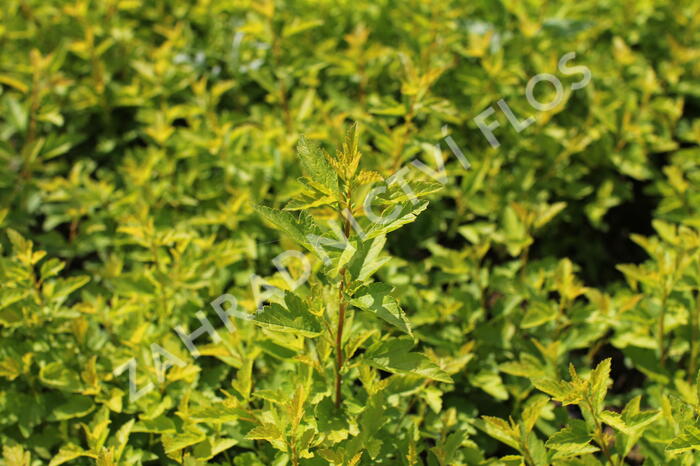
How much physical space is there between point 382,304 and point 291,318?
0.23 m

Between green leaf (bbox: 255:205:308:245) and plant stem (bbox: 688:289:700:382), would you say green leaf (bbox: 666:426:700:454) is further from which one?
green leaf (bbox: 255:205:308:245)

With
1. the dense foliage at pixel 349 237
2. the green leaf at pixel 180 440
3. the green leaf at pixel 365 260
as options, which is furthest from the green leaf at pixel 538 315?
the green leaf at pixel 180 440

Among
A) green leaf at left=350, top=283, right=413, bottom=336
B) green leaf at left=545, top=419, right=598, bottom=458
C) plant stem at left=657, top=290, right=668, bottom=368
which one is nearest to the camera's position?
green leaf at left=350, top=283, right=413, bottom=336

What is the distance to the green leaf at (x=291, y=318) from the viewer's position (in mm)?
1450

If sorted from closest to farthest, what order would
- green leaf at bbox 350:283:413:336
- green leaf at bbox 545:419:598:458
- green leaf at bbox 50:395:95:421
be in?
green leaf at bbox 350:283:413:336
green leaf at bbox 545:419:598:458
green leaf at bbox 50:395:95:421

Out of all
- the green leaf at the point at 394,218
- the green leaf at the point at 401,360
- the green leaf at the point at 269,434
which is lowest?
the green leaf at the point at 401,360

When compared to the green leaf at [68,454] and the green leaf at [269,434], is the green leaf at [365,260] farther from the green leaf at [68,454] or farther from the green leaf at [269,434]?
the green leaf at [68,454]

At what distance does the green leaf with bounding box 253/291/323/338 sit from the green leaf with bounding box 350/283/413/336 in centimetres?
14

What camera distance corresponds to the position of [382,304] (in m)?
1.44

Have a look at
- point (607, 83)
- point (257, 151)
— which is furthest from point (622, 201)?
point (257, 151)

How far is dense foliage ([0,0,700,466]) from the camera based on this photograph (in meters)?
1.61

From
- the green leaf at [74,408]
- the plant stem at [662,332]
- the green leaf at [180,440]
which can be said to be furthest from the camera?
the plant stem at [662,332]

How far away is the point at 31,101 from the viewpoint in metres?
2.70

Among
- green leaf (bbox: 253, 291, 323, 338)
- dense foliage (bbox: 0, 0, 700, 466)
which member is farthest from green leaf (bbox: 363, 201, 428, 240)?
green leaf (bbox: 253, 291, 323, 338)
